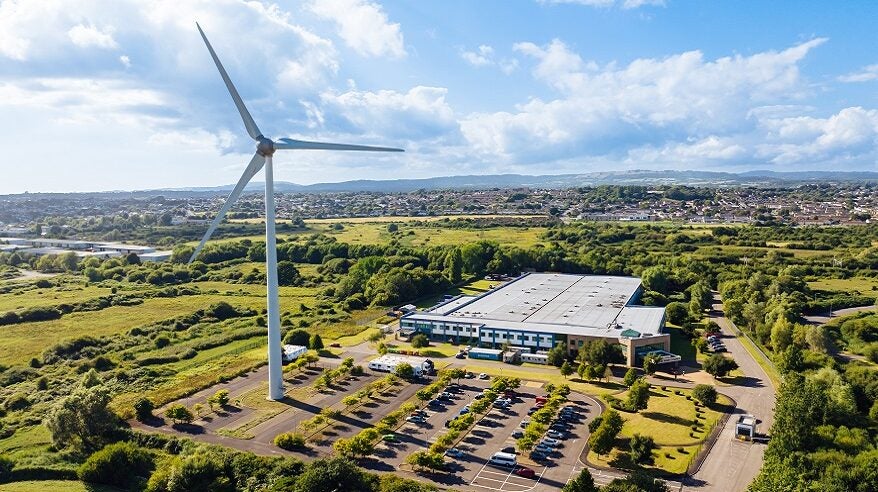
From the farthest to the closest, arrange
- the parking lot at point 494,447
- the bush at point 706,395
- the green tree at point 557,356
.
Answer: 1. the green tree at point 557,356
2. the bush at point 706,395
3. the parking lot at point 494,447

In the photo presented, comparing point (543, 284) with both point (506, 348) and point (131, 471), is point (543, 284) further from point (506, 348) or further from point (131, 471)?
point (131, 471)

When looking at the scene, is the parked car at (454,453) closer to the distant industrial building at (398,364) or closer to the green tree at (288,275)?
the distant industrial building at (398,364)

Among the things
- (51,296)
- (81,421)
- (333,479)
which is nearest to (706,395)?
(333,479)

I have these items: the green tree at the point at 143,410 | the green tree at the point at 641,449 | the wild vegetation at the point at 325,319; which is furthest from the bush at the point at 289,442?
the green tree at the point at 641,449

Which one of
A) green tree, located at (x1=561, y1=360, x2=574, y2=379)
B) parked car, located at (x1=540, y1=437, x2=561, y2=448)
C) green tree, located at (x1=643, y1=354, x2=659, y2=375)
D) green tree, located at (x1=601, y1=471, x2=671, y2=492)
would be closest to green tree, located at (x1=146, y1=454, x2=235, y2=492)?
parked car, located at (x1=540, y1=437, x2=561, y2=448)

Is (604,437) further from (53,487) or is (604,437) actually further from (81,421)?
(81,421)

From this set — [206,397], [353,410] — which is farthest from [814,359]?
[206,397]
